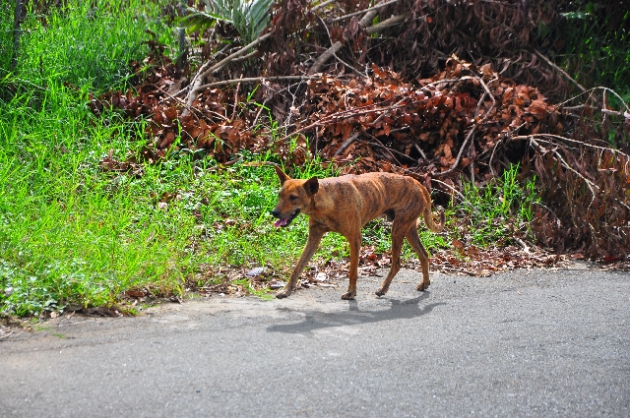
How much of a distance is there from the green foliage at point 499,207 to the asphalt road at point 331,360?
2.27m

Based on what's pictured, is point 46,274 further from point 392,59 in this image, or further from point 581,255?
point 392,59

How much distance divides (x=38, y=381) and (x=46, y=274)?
1759mm

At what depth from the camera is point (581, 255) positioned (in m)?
8.88

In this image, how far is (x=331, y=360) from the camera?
5.16 m

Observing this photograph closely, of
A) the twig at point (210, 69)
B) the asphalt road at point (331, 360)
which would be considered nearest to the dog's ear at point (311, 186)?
the asphalt road at point (331, 360)

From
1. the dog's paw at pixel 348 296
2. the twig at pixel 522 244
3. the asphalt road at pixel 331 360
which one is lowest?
the twig at pixel 522 244

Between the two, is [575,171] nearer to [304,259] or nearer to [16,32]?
[304,259]

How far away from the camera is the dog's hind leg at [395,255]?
722 centimetres

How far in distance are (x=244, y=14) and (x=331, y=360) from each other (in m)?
7.52

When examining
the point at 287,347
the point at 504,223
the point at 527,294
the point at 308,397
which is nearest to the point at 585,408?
the point at 308,397

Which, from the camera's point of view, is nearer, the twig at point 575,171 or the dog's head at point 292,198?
→ the dog's head at point 292,198

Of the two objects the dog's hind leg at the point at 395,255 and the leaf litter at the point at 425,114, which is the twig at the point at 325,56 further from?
the dog's hind leg at the point at 395,255

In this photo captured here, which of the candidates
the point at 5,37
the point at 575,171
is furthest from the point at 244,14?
the point at 575,171

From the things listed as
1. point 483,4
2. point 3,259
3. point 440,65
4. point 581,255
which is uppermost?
point 483,4
